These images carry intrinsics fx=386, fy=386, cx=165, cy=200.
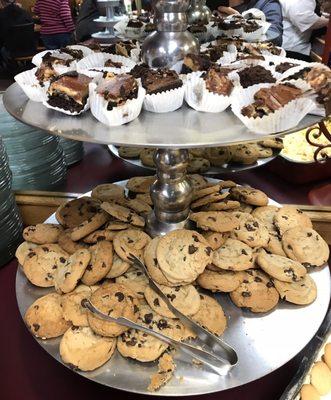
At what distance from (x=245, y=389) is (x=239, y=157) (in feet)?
2.74

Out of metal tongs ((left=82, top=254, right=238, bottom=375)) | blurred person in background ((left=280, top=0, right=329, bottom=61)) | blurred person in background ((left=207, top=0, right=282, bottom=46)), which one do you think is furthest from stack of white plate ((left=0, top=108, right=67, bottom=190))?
blurred person in background ((left=280, top=0, right=329, bottom=61))

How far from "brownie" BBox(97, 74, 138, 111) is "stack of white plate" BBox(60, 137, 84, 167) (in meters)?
0.83

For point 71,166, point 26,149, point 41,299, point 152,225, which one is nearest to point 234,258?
point 152,225

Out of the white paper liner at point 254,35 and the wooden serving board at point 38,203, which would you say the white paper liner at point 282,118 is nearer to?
the wooden serving board at point 38,203

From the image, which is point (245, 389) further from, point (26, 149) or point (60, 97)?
point (26, 149)

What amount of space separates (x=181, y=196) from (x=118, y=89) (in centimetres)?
35

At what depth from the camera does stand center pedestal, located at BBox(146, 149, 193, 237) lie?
0.98 m

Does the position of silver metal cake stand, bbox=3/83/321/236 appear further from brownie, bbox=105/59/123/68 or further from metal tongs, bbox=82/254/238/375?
metal tongs, bbox=82/254/238/375

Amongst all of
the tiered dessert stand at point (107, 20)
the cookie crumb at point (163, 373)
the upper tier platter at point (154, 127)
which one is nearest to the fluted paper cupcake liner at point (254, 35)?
the upper tier platter at point (154, 127)

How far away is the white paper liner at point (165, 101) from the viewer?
2.63 ft

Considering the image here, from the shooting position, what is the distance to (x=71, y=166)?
1.68 m

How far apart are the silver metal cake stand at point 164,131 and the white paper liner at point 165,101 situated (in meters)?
0.01

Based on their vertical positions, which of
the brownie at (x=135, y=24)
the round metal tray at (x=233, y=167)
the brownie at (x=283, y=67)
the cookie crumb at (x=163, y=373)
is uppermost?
→ the brownie at (x=283, y=67)

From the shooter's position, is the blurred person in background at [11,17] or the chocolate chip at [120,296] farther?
the blurred person in background at [11,17]
